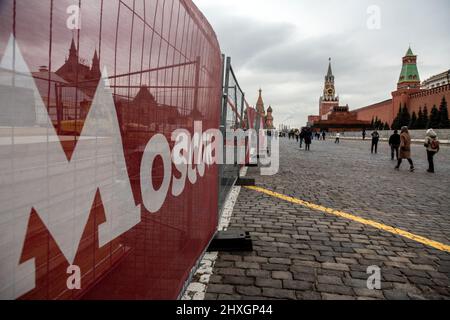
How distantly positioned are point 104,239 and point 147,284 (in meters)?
0.42

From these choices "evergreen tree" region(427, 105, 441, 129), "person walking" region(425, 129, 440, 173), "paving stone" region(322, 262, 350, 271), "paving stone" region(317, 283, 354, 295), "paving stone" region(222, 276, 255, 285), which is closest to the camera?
"paving stone" region(317, 283, 354, 295)

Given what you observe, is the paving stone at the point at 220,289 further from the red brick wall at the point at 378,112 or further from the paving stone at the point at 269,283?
the red brick wall at the point at 378,112

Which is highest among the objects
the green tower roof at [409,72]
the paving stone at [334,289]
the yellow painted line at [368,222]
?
the green tower roof at [409,72]

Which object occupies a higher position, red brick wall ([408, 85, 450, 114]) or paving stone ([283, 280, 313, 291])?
red brick wall ([408, 85, 450, 114])

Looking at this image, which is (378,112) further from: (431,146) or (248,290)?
(248,290)

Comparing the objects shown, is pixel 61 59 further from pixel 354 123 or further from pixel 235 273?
pixel 354 123

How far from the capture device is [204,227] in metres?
3.21

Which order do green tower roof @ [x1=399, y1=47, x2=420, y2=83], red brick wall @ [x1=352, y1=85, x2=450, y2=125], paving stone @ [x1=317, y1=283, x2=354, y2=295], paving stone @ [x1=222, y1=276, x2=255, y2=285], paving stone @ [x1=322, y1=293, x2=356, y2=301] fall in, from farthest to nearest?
1. green tower roof @ [x1=399, y1=47, x2=420, y2=83]
2. red brick wall @ [x1=352, y1=85, x2=450, y2=125]
3. paving stone @ [x1=222, y1=276, x2=255, y2=285]
4. paving stone @ [x1=317, y1=283, x2=354, y2=295]
5. paving stone @ [x1=322, y1=293, x2=356, y2=301]

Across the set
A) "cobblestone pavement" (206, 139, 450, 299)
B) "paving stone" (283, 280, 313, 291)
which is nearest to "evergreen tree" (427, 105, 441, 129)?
"cobblestone pavement" (206, 139, 450, 299)

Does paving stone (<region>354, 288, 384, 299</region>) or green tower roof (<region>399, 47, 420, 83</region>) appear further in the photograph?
green tower roof (<region>399, 47, 420, 83</region>)

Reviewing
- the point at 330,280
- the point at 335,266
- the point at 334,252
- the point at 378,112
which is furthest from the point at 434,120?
the point at 330,280

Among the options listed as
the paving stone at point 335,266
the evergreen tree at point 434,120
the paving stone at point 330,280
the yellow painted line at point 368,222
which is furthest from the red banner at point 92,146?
the evergreen tree at point 434,120

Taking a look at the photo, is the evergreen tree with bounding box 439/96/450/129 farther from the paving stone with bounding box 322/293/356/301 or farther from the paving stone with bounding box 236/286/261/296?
the paving stone with bounding box 236/286/261/296
